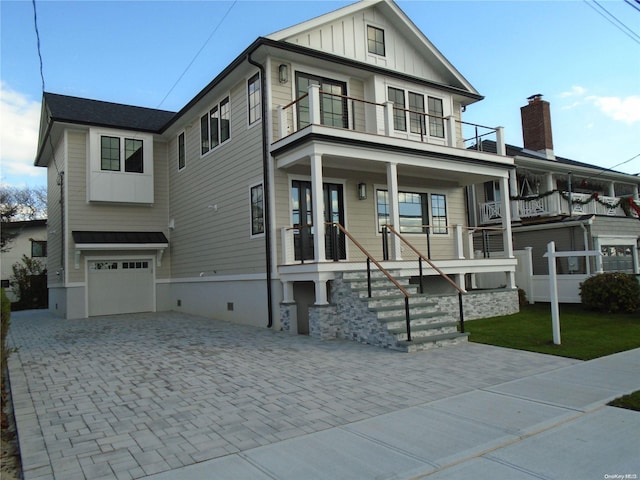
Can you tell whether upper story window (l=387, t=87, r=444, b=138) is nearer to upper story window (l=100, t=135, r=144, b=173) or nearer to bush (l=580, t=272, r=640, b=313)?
bush (l=580, t=272, r=640, b=313)

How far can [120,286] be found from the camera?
16922 millimetres

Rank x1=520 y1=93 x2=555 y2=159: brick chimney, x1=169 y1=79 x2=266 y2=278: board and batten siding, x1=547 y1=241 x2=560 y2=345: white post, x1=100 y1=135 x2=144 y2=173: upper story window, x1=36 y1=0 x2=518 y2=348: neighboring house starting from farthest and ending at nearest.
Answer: x1=520 y1=93 x2=555 y2=159: brick chimney < x1=100 y1=135 x2=144 y2=173: upper story window < x1=169 y1=79 x2=266 y2=278: board and batten siding < x1=36 y1=0 x2=518 y2=348: neighboring house < x1=547 y1=241 x2=560 y2=345: white post

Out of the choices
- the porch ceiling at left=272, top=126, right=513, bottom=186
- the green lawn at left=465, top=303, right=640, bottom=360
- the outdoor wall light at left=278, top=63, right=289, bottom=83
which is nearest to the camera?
the green lawn at left=465, top=303, right=640, bottom=360

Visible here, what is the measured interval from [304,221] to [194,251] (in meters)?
5.38

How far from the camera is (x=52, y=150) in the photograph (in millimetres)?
18688

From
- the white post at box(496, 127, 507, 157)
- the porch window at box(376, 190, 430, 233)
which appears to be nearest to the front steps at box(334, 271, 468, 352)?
the porch window at box(376, 190, 430, 233)

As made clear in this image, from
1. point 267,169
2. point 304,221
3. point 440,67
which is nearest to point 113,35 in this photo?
point 267,169

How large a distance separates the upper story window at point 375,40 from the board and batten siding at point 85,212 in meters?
9.57

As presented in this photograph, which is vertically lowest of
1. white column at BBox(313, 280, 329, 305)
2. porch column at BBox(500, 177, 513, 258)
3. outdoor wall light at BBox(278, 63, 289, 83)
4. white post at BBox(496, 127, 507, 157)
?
white column at BBox(313, 280, 329, 305)

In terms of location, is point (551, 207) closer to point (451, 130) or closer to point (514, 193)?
point (514, 193)

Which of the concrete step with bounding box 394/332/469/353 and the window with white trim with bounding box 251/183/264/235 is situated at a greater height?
the window with white trim with bounding box 251/183/264/235

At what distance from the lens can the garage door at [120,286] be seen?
54.1 ft

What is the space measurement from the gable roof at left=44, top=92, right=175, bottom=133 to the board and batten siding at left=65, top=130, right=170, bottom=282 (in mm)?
635

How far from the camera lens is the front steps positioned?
8609 millimetres
